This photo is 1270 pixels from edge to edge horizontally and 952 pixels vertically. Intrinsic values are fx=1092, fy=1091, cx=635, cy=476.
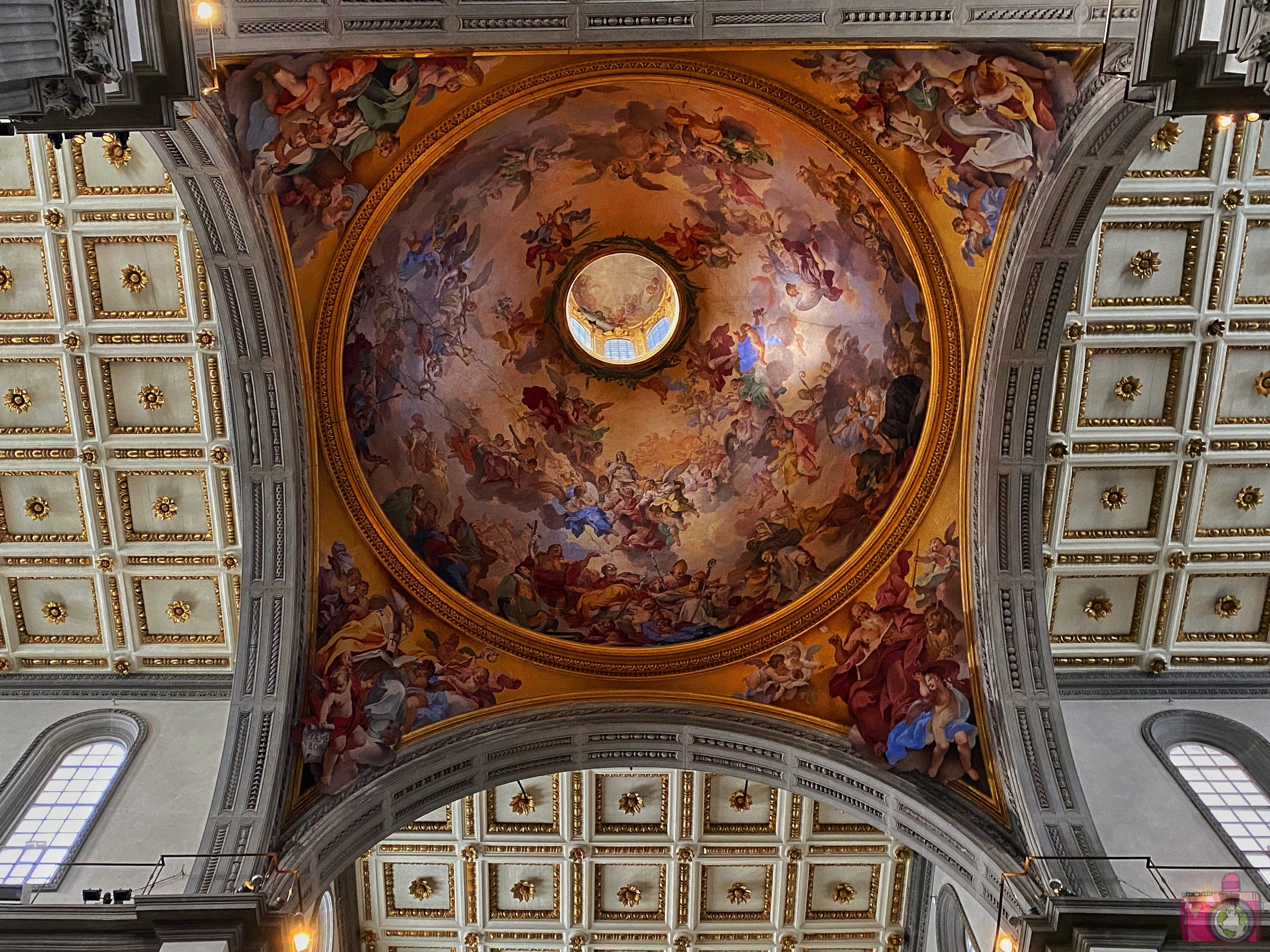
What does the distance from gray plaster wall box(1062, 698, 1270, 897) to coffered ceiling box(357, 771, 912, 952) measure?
419cm

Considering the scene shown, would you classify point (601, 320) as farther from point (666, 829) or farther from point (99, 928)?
point (99, 928)

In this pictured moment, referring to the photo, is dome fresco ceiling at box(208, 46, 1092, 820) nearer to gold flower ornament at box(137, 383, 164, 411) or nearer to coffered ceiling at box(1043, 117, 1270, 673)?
coffered ceiling at box(1043, 117, 1270, 673)

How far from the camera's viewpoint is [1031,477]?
16203 mm

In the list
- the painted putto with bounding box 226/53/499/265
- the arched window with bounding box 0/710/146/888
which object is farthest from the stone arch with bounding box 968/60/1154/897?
the arched window with bounding box 0/710/146/888

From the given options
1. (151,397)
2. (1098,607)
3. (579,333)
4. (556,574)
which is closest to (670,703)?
(556,574)

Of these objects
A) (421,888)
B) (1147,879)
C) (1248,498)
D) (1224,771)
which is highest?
(1248,498)

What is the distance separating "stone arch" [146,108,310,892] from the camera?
→ 45.3ft

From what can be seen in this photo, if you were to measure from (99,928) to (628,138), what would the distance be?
1310 cm

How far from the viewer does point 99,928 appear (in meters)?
13.3

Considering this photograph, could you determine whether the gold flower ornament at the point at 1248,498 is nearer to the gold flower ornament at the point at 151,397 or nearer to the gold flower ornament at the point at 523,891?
the gold flower ornament at the point at 523,891

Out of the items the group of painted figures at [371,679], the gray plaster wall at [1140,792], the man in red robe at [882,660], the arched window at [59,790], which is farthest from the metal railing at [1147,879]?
the arched window at [59,790]

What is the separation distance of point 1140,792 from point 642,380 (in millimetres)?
10651

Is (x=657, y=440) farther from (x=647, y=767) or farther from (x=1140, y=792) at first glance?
(x=1140, y=792)

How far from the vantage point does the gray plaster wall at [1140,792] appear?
15602mm
